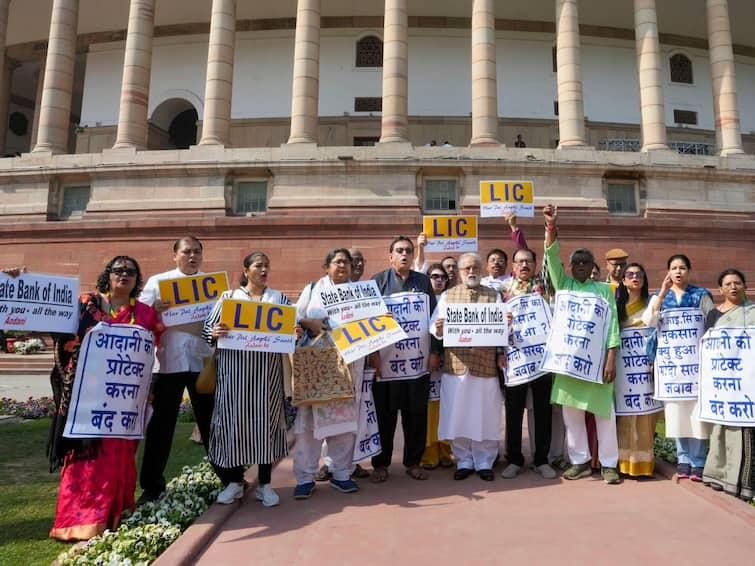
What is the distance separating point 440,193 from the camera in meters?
20.1

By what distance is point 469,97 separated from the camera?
2858 cm

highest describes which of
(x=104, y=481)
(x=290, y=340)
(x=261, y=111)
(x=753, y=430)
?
(x=261, y=111)

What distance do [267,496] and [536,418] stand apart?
325cm

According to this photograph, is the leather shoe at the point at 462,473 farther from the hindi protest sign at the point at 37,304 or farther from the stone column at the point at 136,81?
the stone column at the point at 136,81

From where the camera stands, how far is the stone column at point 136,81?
2148 cm

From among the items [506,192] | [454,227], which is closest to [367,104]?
[454,227]

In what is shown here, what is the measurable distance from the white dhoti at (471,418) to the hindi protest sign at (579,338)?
29.6 inches

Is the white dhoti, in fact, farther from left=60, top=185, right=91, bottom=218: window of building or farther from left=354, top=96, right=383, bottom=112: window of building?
left=354, top=96, right=383, bottom=112: window of building

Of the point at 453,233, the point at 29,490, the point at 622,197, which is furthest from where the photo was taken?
the point at 622,197

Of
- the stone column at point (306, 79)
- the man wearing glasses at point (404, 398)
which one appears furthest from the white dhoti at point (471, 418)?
the stone column at point (306, 79)

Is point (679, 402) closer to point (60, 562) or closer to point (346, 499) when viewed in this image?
point (346, 499)

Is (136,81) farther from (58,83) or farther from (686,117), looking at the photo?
(686,117)

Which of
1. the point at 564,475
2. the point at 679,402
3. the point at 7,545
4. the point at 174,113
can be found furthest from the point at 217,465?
the point at 174,113

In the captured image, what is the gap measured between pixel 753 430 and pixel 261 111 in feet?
90.4
